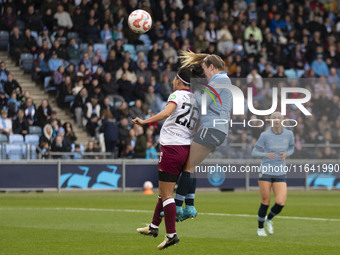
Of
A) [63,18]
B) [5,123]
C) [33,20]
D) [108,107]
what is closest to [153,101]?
[108,107]

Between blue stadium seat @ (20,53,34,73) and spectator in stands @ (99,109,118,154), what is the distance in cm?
379

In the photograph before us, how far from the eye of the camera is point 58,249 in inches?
430

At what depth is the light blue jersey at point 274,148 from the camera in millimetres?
13430

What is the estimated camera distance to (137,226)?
14.6 metres

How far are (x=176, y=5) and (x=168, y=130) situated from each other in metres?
23.1

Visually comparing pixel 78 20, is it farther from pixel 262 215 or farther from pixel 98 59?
pixel 262 215


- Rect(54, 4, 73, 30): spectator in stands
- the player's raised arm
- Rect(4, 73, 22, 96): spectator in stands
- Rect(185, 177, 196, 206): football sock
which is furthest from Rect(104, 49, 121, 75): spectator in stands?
the player's raised arm

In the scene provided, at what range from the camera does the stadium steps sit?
27.2m

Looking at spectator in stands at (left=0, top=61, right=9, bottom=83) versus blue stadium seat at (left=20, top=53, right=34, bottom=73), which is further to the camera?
blue stadium seat at (left=20, top=53, right=34, bottom=73)

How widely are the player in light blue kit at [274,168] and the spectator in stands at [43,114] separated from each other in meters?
12.9

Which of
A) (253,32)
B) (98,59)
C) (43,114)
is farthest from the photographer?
(253,32)

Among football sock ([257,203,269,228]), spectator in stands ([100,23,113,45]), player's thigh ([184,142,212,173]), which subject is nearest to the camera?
player's thigh ([184,142,212,173])

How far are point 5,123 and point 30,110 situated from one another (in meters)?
1.07

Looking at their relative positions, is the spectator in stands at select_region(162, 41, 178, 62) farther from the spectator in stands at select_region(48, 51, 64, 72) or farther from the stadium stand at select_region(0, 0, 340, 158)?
the spectator in stands at select_region(48, 51, 64, 72)
